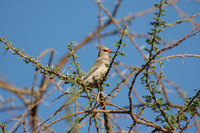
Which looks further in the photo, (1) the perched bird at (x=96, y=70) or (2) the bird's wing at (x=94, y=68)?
(2) the bird's wing at (x=94, y=68)

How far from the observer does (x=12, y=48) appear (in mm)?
3227

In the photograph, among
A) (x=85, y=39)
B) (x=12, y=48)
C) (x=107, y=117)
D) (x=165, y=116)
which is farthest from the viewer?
(x=85, y=39)

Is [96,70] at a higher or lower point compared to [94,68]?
lower

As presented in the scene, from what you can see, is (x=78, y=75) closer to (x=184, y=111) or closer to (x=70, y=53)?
(x=70, y=53)

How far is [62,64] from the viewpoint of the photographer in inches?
215

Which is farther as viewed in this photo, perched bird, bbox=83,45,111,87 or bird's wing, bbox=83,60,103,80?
bird's wing, bbox=83,60,103,80

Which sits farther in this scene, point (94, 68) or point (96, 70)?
point (94, 68)

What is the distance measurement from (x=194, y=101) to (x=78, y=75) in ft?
4.67

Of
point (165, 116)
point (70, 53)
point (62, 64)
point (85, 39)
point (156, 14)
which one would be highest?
point (85, 39)

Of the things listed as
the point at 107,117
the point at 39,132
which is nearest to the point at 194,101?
the point at 107,117

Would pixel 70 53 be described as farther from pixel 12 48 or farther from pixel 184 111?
pixel 184 111

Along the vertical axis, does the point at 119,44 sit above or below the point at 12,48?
below

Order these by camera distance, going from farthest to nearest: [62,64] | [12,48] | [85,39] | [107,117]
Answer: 1. [85,39]
2. [62,64]
3. [107,117]
4. [12,48]

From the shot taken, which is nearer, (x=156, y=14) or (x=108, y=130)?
(x=156, y=14)
